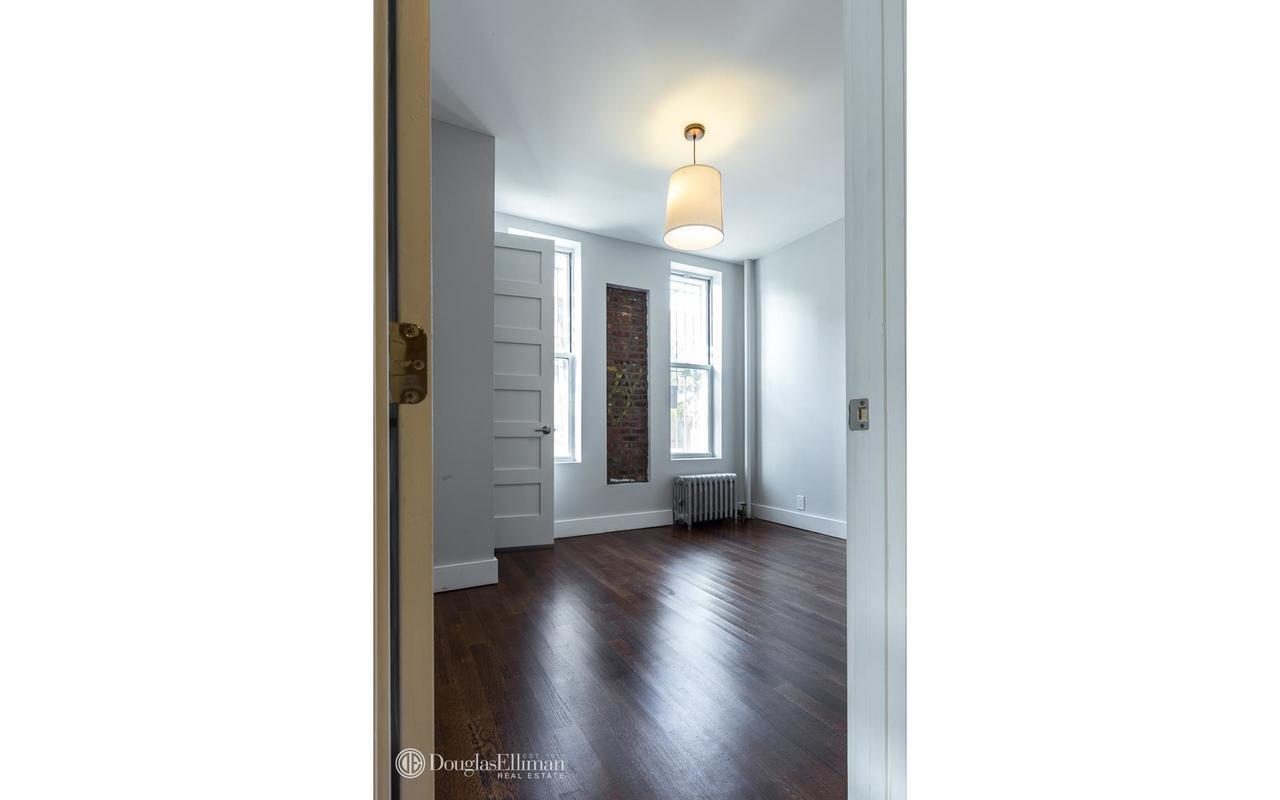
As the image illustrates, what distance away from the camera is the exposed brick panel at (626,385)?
4.70 meters

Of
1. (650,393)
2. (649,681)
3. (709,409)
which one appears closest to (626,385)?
(650,393)

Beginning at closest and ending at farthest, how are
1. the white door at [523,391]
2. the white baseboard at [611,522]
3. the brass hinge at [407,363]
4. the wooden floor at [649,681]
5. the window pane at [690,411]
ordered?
1. the brass hinge at [407,363]
2. the wooden floor at [649,681]
3. the white door at [523,391]
4. the white baseboard at [611,522]
5. the window pane at [690,411]

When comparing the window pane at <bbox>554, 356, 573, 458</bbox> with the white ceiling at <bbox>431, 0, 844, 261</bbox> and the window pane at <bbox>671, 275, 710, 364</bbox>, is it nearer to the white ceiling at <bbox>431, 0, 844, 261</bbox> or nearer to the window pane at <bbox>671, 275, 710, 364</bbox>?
the window pane at <bbox>671, 275, 710, 364</bbox>

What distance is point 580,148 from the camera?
3234 millimetres

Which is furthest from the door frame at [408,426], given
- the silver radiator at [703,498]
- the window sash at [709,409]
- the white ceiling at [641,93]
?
the window sash at [709,409]

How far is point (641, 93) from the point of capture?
2709 mm

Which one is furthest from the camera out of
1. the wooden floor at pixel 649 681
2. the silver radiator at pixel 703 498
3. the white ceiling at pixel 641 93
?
the silver radiator at pixel 703 498

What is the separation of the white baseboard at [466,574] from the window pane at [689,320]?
9.43ft

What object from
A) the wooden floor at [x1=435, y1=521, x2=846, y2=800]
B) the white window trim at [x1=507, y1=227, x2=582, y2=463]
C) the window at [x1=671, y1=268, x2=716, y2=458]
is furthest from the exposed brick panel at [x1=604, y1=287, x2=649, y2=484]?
the wooden floor at [x1=435, y1=521, x2=846, y2=800]

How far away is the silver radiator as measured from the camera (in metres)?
4.90

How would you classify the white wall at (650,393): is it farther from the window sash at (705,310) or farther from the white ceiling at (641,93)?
the white ceiling at (641,93)

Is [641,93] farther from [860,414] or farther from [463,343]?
[860,414]

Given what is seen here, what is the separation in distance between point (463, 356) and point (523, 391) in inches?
33.9
